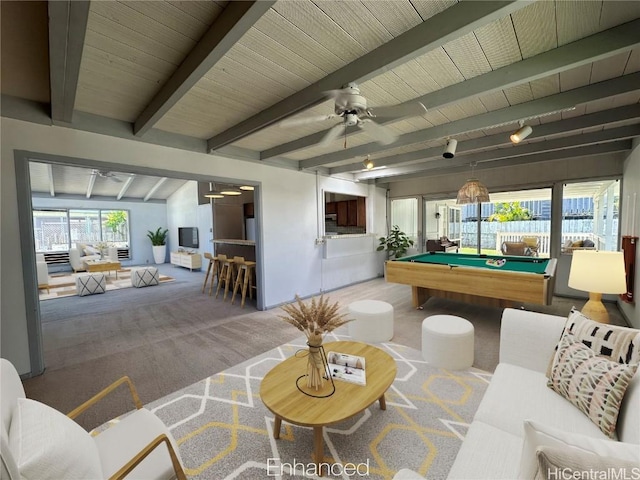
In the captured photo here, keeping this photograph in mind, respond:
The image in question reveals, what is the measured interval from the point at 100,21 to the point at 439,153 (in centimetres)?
438

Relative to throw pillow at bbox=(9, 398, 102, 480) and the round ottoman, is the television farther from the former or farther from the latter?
throw pillow at bbox=(9, 398, 102, 480)

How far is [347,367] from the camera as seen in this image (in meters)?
2.03

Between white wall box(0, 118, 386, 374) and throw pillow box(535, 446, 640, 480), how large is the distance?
13.1 feet

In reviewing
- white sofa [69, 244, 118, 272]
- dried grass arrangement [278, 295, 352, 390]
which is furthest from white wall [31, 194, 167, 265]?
dried grass arrangement [278, 295, 352, 390]

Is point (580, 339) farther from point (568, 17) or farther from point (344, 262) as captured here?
point (344, 262)

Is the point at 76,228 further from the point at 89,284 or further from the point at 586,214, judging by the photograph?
the point at 586,214

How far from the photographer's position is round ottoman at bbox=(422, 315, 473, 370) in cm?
262

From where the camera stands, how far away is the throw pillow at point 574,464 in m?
0.69

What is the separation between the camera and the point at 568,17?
164 cm

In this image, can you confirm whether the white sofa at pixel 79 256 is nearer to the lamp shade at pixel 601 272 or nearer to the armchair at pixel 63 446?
the armchair at pixel 63 446

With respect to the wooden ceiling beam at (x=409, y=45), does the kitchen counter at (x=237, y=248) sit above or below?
below

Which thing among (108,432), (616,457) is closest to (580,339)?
(616,457)

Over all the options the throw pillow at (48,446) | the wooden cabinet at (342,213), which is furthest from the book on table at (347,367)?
the wooden cabinet at (342,213)

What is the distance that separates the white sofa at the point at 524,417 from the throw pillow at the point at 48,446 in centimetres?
116
